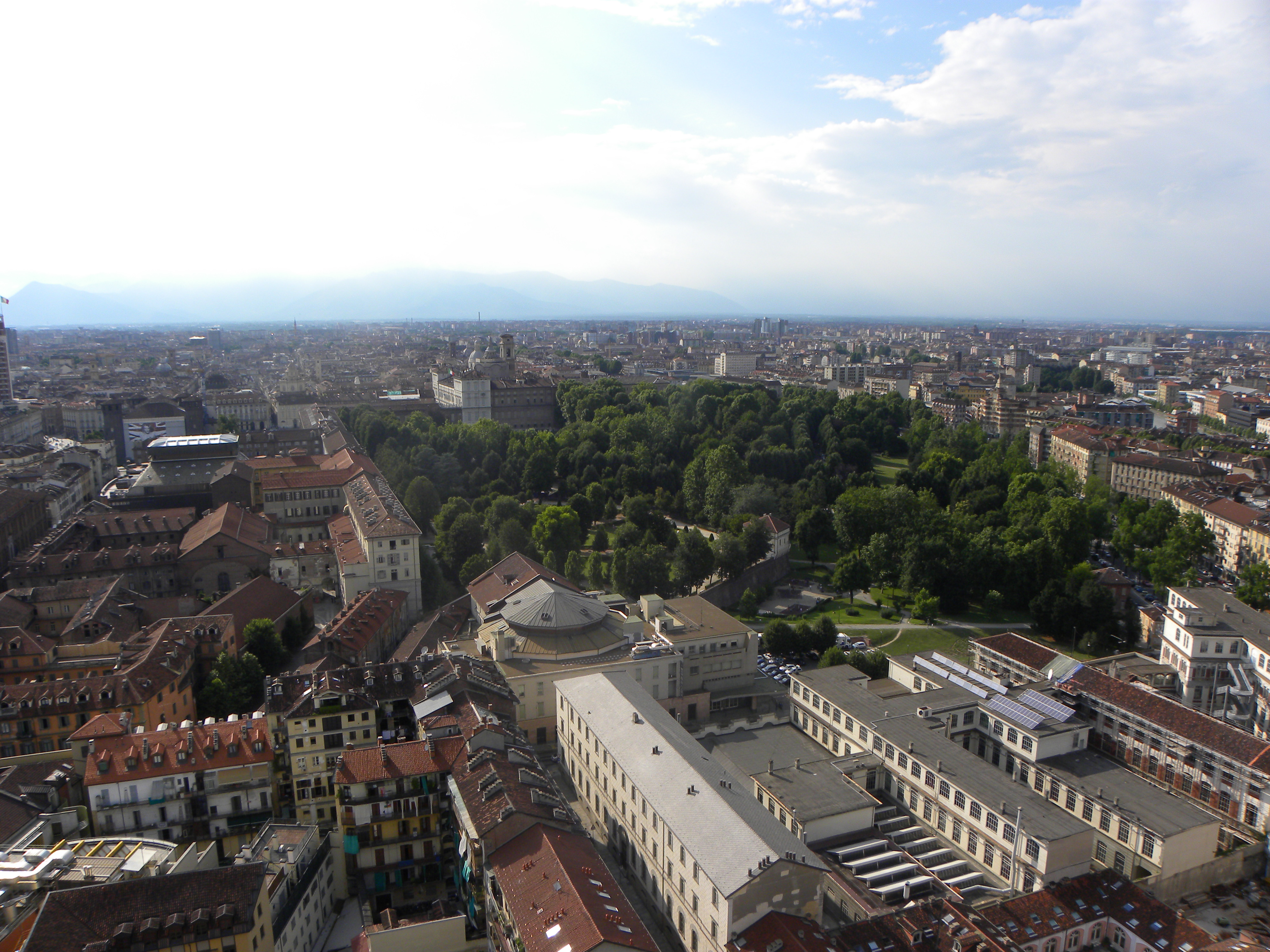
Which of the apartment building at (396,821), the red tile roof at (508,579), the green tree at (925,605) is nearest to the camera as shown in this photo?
the apartment building at (396,821)

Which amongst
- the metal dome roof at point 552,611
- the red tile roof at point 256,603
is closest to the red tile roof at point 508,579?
the metal dome roof at point 552,611

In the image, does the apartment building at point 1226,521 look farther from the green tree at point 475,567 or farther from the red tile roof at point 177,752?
the red tile roof at point 177,752

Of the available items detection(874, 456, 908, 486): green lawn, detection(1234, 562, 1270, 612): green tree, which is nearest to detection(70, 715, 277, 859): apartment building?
detection(1234, 562, 1270, 612): green tree

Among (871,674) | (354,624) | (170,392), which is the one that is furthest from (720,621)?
(170,392)

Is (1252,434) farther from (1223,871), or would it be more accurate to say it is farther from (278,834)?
(278,834)

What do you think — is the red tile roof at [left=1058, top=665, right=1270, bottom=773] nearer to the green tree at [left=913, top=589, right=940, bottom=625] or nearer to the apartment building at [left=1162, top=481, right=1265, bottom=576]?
the green tree at [left=913, top=589, right=940, bottom=625]

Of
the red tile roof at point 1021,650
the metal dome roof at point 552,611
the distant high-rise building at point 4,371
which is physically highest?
the distant high-rise building at point 4,371

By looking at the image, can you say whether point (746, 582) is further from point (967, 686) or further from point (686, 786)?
point (686, 786)
